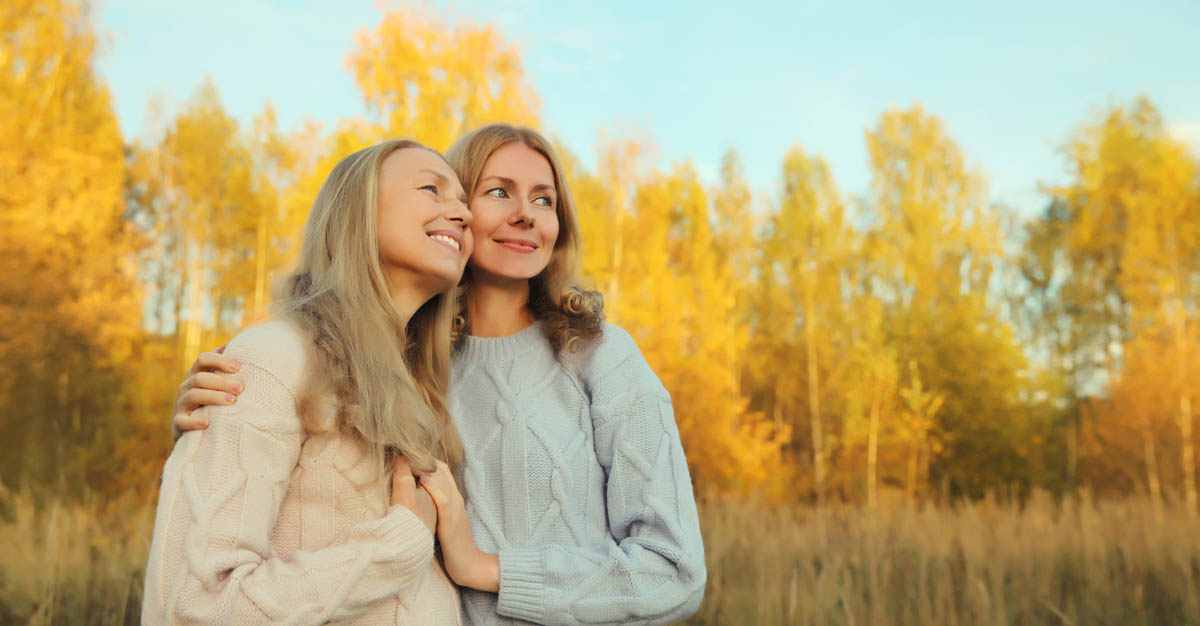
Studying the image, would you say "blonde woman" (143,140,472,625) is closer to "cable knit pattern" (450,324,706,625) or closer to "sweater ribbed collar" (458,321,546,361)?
"cable knit pattern" (450,324,706,625)

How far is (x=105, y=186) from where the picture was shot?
11867mm

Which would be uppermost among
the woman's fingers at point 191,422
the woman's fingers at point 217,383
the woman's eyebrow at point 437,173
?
the woman's eyebrow at point 437,173

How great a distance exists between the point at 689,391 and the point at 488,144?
12.2 meters

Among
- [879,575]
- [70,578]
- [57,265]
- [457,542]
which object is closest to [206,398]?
[457,542]

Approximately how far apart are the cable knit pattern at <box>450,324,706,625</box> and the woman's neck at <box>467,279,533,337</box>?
6 centimetres

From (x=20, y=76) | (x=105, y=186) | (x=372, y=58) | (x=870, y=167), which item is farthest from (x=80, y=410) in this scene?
(x=870, y=167)

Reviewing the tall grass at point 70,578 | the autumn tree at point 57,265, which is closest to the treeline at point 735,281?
the autumn tree at point 57,265

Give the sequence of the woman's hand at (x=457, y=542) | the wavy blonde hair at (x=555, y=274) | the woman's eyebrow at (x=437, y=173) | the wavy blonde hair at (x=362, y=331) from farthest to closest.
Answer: the wavy blonde hair at (x=555, y=274)
the woman's eyebrow at (x=437, y=173)
the woman's hand at (x=457, y=542)
the wavy blonde hair at (x=362, y=331)

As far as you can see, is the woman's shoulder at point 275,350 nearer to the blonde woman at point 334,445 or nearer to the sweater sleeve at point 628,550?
the blonde woman at point 334,445

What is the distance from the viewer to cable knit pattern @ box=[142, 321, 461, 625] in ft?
4.91

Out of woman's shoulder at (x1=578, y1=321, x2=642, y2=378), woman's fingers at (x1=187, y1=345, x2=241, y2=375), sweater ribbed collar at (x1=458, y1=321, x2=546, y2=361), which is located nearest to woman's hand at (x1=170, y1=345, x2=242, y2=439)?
woman's fingers at (x1=187, y1=345, x2=241, y2=375)

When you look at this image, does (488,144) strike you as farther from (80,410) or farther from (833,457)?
(833,457)

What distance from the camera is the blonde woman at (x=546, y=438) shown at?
197 cm

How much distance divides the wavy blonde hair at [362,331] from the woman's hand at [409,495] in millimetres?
28
